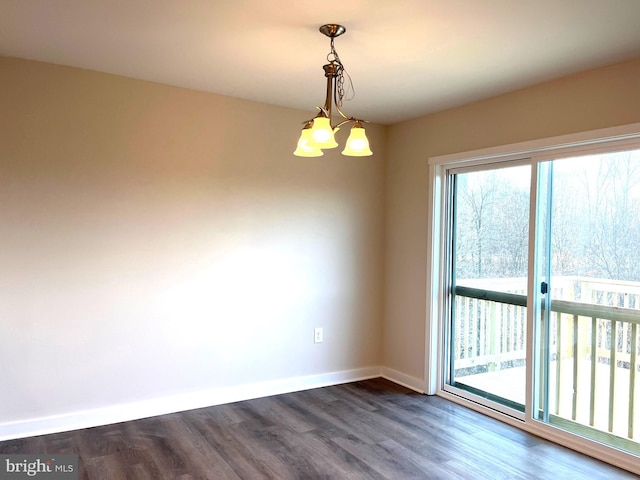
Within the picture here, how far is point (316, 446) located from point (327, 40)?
236cm

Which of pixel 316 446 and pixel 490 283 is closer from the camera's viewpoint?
pixel 316 446

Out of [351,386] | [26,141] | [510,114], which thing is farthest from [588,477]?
[26,141]

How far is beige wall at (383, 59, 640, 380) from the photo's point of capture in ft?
9.04

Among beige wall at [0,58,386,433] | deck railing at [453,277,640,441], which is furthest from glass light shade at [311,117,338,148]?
deck railing at [453,277,640,441]

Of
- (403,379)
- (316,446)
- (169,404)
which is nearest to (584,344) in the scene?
(403,379)

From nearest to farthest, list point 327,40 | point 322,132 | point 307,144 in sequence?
1. point 322,132
2. point 307,144
3. point 327,40

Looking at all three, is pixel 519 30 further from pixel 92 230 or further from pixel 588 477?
pixel 92 230

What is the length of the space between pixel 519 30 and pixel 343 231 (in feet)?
7.34

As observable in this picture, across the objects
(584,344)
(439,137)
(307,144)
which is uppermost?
(439,137)

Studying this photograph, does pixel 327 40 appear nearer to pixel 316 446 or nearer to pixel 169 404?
pixel 316 446

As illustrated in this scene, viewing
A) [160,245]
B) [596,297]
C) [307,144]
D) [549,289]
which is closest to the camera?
[307,144]

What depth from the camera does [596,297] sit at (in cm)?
288

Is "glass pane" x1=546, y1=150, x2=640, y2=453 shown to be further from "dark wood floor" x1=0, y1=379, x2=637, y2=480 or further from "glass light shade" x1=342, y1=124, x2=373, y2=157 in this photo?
"glass light shade" x1=342, y1=124, x2=373, y2=157

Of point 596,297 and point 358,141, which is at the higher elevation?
point 358,141
